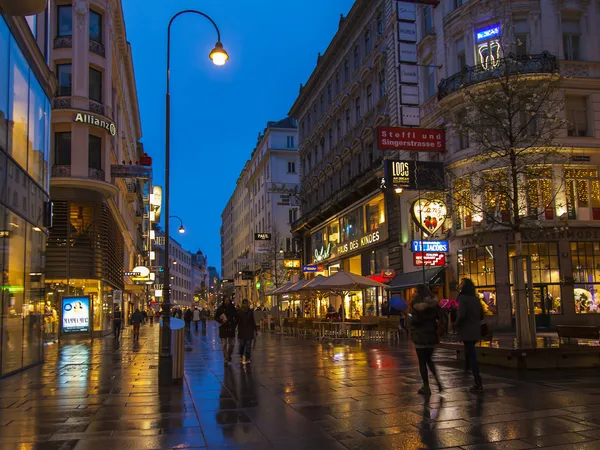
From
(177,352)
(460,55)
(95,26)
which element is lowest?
(177,352)

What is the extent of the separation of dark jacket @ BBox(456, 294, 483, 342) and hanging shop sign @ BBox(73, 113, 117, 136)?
2767 centimetres

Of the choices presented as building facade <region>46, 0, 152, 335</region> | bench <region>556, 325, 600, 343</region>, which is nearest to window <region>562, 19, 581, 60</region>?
bench <region>556, 325, 600, 343</region>

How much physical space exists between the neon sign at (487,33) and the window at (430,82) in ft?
12.9

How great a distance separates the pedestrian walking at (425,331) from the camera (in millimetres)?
10344

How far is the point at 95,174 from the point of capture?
3456 cm

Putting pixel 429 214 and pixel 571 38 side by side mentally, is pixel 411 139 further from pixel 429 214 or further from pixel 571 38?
pixel 571 38

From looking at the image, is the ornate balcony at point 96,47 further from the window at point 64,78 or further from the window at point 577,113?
the window at point 577,113

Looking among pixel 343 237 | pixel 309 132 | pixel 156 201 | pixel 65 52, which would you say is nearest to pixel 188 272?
pixel 156 201

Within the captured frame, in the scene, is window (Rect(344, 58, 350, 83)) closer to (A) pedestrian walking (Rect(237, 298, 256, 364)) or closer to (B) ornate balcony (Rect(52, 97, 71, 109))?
(B) ornate balcony (Rect(52, 97, 71, 109))

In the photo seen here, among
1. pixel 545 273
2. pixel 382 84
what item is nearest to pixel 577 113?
pixel 545 273

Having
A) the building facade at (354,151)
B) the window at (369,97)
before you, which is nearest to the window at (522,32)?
the building facade at (354,151)

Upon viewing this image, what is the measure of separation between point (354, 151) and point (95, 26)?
1852cm

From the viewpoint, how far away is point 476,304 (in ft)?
36.6

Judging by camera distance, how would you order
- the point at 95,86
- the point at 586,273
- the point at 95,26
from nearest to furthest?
1. the point at 586,273
2. the point at 95,86
3. the point at 95,26
